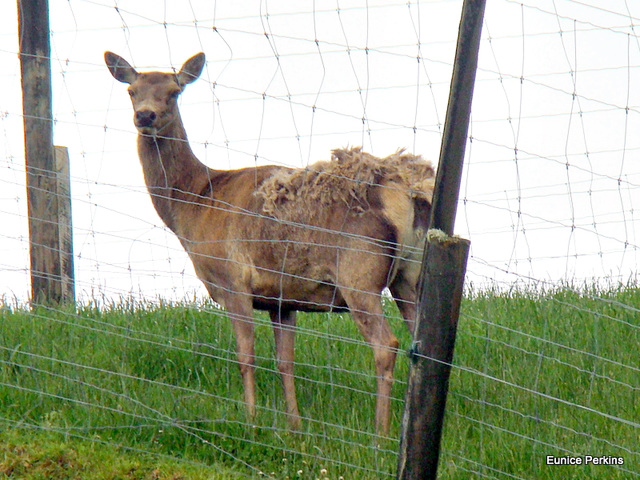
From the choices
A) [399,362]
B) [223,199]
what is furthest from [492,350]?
[223,199]

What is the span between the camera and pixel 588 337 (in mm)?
6410

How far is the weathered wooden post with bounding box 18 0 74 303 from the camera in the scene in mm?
7035

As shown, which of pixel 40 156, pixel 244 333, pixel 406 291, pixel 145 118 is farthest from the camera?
pixel 40 156

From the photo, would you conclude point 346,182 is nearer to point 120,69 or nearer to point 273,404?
point 273,404

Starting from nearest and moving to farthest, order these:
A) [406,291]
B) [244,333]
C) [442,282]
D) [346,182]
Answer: [442,282] → [346,182] → [244,333] → [406,291]

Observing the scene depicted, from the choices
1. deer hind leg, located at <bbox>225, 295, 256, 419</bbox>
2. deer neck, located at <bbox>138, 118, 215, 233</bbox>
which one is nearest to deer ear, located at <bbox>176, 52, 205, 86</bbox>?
deer neck, located at <bbox>138, 118, 215, 233</bbox>

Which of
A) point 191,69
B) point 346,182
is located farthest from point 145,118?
point 346,182

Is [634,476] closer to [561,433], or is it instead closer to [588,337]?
[561,433]

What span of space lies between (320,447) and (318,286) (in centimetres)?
122

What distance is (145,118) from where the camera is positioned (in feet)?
20.0

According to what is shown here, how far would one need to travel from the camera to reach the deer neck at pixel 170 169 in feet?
21.1

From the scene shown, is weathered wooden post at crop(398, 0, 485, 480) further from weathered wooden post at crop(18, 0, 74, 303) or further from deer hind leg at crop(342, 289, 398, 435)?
weathered wooden post at crop(18, 0, 74, 303)

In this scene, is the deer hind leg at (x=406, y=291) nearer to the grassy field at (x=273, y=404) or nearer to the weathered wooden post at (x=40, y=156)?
the grassy field at (x=273, y=404)

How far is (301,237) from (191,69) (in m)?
1.57
